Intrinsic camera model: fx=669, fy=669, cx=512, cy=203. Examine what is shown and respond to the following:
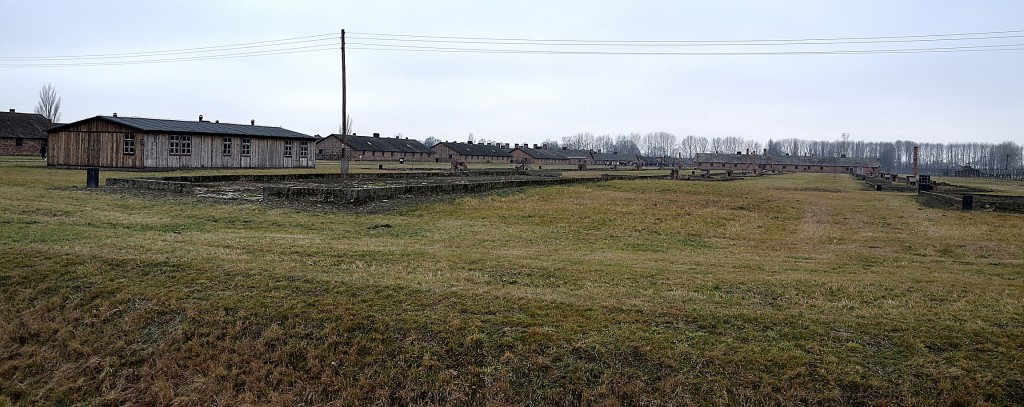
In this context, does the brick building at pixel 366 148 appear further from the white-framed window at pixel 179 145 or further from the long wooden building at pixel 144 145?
the white-framed window at pixel 179 145

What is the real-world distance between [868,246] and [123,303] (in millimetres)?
14215

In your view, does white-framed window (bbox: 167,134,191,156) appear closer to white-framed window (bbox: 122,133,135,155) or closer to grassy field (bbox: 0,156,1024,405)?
white-framed window (bbox: 122,133,135,155)

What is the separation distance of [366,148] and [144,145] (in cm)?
5994

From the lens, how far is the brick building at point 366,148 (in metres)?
94.6

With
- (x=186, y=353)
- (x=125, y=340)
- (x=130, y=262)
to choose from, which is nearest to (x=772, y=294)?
(x=186, y=353)

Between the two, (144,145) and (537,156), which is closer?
(144,145)

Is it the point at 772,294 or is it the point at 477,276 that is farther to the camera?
the point at 477,276

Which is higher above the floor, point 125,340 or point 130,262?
point 130,262

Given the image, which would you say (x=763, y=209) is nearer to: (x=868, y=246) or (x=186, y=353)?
(x=868, y=246)

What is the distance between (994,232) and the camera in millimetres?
17672

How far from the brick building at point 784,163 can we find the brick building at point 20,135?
108761mm

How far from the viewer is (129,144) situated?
122 ft

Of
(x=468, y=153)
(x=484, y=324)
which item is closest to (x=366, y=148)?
(x=468, y=153)

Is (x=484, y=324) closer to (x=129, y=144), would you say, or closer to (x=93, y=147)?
(x=129, y=144)
